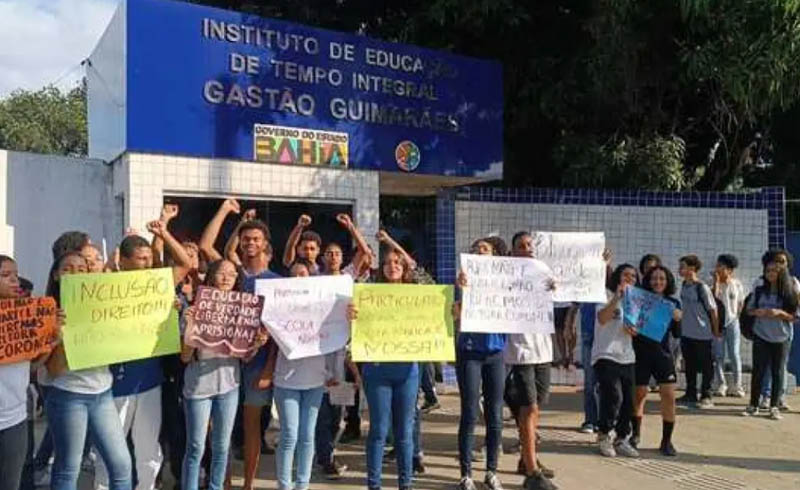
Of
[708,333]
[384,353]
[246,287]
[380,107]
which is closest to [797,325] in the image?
[708,333]

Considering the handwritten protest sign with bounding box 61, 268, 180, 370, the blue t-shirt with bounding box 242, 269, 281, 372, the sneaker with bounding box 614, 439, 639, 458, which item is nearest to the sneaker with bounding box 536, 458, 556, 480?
the sneaker with bounding box 614, 439, 639, 458

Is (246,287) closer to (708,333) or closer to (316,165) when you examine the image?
(316,165)

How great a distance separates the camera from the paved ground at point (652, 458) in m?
5.87

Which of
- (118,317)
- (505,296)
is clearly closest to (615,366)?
(505,296)

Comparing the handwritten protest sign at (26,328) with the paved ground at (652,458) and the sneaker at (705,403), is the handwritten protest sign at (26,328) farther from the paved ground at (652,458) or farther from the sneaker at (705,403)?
the sneaker at (705,403)

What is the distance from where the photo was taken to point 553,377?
9.86 meters

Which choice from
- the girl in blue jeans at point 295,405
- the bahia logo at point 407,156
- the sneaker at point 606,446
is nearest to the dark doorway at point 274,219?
the bahia logo at point 407,156

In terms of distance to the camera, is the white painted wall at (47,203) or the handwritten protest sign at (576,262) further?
the white painted wall at (47,203)

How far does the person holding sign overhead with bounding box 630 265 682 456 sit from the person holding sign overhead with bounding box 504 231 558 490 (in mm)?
1226

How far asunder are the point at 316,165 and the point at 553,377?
13.1 ft

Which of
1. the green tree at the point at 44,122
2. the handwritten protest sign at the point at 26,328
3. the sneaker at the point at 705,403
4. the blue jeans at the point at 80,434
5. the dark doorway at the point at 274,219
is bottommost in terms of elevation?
the sneaker at the point at 705,403

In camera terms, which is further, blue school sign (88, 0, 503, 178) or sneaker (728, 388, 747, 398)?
sneaker (728, 388, 747, 398)

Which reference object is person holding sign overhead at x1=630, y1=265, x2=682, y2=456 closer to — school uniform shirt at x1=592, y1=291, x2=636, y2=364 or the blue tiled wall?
school uniform shirt at x1=592, y1=291, x2=636, y2=364

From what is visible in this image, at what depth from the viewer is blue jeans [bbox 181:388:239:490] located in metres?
4.74
